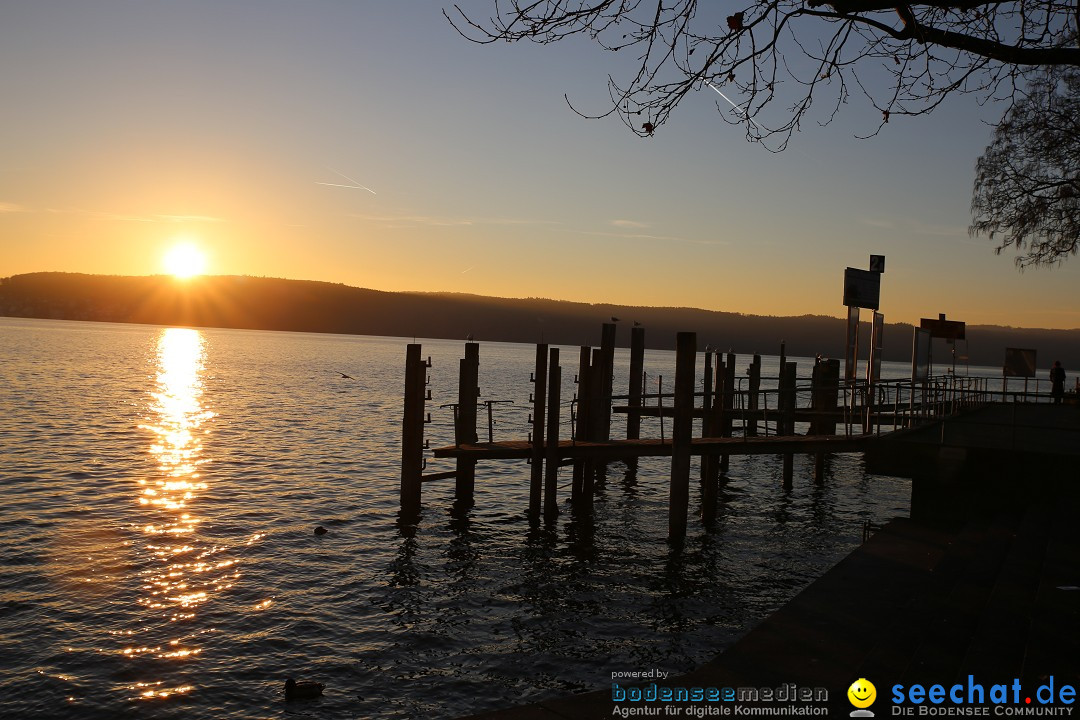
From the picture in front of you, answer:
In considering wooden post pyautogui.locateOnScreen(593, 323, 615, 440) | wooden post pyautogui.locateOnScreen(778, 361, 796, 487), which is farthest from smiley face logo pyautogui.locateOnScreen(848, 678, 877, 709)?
wooden post pyautogui.locateOnScreen(778, 361, 796, 487)

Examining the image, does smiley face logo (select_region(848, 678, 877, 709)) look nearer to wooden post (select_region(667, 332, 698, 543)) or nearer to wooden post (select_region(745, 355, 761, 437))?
wooden post (select_region(667, 332, 698, 543))

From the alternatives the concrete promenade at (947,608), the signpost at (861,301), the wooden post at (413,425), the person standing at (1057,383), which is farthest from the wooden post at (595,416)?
the person standing at (1057,383)

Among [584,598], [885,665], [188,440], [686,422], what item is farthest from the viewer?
[188,440]

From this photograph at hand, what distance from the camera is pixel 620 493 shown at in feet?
75.7

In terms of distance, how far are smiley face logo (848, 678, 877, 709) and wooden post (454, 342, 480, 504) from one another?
1237 centimetres

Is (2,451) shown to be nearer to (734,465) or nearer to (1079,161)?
(734,465)

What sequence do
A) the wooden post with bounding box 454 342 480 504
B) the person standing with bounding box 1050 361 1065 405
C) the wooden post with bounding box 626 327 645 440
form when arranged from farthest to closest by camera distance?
the person standing with bounding box 1050 361 1065 405, the wooden post with bounding box 626 327 645 440, the wooden post with bounding box 454 342 480 504

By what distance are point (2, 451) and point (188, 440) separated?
7201mm

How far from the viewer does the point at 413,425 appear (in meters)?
16.5

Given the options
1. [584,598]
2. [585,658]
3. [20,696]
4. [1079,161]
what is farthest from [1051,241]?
[20,696]

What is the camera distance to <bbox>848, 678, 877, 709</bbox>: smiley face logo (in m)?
6.11

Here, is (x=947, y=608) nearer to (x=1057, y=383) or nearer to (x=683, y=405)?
(x=683, y=405)

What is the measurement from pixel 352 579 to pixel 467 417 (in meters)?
5.48

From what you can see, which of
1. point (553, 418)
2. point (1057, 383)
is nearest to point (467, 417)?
point (553, 418)
